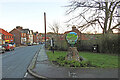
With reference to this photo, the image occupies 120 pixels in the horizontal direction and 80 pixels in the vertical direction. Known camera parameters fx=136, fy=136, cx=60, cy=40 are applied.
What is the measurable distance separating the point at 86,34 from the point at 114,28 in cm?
436

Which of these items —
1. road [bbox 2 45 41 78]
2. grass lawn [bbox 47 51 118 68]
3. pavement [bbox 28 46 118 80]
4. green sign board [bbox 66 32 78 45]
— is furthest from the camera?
green sign board [bbox 66 32 78 45]

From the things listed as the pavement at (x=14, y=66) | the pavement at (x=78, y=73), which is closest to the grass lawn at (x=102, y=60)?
the pavement at (x=78, y=73)

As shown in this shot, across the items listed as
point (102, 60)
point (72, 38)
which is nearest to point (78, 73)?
point (72, 38)

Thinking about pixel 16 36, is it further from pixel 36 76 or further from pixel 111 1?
pixel 36 76

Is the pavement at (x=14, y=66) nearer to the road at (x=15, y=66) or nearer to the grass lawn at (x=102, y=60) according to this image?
the road at (x=15, y=66)

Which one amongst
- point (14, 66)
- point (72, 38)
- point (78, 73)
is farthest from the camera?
point (72, 38)

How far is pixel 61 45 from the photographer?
78.7ft

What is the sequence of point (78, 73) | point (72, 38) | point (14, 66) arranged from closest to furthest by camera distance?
point (78, 73)
point (14, 66)
point (72, 38)

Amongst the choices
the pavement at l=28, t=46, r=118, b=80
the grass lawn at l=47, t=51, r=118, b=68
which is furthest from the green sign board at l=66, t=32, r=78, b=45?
the pavement at l=28, t=46, r=118, b=80

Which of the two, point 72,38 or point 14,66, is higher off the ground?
point 72,38

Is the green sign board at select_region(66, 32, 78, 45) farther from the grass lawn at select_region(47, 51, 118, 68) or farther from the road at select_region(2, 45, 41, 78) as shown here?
the road at select_region(2, 45, 41, 78)

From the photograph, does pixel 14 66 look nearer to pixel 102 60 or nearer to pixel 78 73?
pixel 78 73

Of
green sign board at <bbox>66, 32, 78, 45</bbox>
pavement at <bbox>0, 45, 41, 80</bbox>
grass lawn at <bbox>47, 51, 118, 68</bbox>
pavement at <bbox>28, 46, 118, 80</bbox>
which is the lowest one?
pavement at <bbox>0, 45, 41, 80</bbox>

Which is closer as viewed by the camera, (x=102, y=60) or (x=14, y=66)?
(x=14, y=66)
